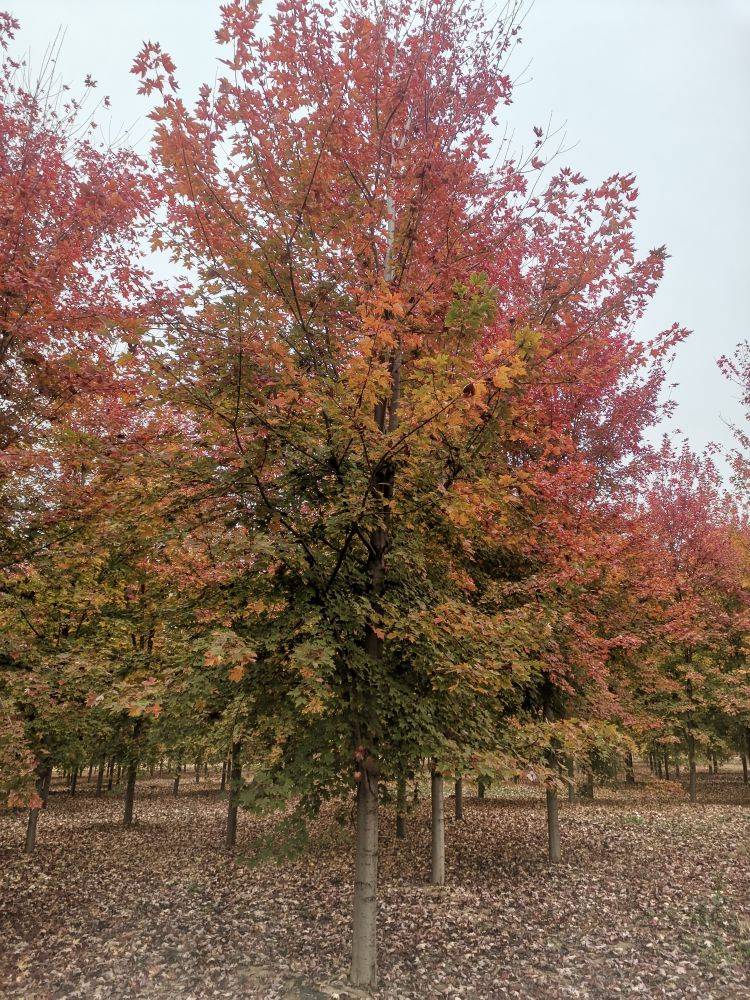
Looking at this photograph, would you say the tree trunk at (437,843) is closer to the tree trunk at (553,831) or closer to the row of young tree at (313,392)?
the tree trunk at (553,831)

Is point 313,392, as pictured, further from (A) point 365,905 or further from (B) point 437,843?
(B) point 437,843

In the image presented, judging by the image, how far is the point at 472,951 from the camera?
25.7ft

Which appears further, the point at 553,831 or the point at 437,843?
the point at 553,831

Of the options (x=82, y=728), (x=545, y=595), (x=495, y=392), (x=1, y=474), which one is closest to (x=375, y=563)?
(x=495, y=392)

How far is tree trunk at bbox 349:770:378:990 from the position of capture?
250 inches

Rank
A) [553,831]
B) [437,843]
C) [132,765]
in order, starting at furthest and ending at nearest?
[132,765] < [553,831] < [437,843]

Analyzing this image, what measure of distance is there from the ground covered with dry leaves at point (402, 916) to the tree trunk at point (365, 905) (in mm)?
318

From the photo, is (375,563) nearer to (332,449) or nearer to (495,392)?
(332,449)

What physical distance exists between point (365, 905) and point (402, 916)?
3.47m

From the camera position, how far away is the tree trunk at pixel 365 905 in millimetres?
6348

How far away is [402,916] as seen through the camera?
906 cm

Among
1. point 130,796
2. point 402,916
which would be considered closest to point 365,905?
point 402,916

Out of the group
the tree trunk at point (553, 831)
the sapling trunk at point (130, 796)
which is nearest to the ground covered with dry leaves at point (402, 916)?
the tree trunk at point (553, 831)

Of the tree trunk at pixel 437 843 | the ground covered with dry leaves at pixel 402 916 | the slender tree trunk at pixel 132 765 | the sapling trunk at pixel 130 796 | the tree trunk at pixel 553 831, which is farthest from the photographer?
the sapling trunk at pixel 130 796
